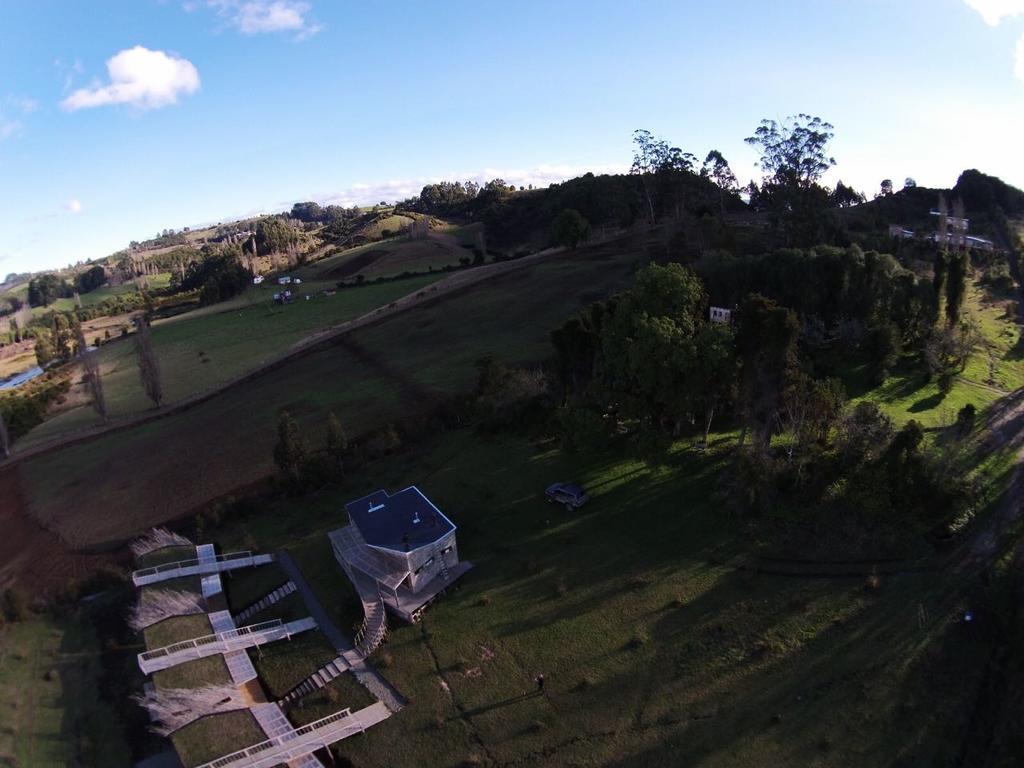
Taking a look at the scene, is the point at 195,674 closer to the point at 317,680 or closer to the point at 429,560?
the point at 317,680

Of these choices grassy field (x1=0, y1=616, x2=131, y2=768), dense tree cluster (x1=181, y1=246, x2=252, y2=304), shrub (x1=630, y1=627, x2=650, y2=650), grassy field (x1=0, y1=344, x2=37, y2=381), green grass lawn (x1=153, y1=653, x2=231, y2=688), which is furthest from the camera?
dense tree cluster (x1=181, y1=246, x2=252, y2=304)

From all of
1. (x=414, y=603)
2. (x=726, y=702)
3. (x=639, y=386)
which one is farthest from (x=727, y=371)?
(x=414, y=603)

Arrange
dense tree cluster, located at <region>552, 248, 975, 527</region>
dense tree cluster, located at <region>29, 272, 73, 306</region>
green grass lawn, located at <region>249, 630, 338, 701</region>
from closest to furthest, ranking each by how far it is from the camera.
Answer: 1. green grass lawn, located at <region>249, 630, 338, 701</region>
2. dense tree cluster, located at <region>552, 248, 975, 527</region>
3. dense tree cluster, located at <region>29, 272, 73, 306</region>

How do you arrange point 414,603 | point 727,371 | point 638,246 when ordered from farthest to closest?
1. point 638,246
2. point 727,371
3. point 414,603

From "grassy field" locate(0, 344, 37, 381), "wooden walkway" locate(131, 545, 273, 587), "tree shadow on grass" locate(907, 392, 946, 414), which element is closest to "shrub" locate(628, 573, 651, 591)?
"wooden walkway" locate(131, 545, 273, 587)

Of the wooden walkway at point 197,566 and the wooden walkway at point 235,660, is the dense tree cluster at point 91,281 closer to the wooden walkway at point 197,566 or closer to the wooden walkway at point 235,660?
the wooden walkway at point 197,566

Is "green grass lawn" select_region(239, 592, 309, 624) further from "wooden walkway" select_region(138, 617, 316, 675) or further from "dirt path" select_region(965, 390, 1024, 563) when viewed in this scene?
"dirt path" select_region(965, 390, 1024, 563)

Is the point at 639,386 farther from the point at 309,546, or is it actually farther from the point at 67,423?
the point at 67,423

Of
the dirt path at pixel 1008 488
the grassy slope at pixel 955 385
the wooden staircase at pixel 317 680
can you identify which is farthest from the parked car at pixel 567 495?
the grassy slope at pixel 955 385
